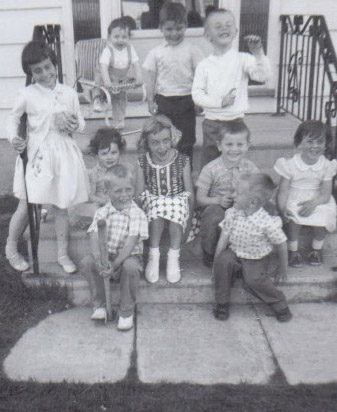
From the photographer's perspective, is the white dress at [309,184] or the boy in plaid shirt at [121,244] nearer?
the boy in plaid shirt at [121,244]

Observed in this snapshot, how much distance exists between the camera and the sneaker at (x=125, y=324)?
3.32 meters

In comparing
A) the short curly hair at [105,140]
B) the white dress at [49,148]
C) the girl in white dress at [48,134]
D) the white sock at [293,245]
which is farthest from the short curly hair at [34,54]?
the white sock at [293,245]

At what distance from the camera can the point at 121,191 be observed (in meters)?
3.33

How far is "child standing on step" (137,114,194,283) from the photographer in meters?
3.57

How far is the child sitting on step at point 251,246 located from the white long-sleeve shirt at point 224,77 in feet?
2.55

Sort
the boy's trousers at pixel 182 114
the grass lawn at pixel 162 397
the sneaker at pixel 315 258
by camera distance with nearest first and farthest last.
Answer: the grass lawn at pixel 162 397 < the sneaker at pixel 315 258 < the boy's trousers at pixel 182 114

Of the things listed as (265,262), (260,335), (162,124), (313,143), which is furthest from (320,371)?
(162,124)

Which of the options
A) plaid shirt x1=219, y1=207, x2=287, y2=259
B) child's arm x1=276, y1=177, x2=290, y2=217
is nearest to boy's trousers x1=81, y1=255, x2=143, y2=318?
plaid shirt x1=219, y1=207, x2=287, y2=259

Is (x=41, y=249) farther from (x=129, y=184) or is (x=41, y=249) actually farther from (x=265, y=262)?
(x=265, y=262)

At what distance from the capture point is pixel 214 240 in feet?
11.8

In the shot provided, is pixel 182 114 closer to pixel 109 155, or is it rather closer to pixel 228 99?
pixel 228 99

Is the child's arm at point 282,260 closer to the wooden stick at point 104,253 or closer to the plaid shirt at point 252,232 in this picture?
the plaid shirt at point 252,232

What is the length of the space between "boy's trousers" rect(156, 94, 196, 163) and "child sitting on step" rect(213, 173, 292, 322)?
1118 millimetres

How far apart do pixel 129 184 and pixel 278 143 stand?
1.60 metres
